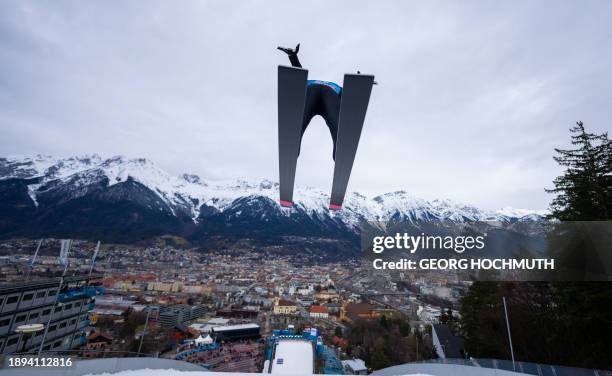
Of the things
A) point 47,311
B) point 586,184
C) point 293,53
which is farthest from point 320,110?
point 47,311

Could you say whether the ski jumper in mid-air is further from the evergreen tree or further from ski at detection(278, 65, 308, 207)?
the evergreen tree

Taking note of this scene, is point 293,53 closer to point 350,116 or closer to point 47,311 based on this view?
point 350,116

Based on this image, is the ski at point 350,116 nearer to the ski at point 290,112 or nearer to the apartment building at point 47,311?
the ski at point 290,112

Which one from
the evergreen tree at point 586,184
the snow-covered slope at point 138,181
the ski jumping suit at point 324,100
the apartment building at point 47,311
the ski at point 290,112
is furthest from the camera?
the snow-covered slope at point 138,181

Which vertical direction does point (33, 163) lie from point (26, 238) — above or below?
above

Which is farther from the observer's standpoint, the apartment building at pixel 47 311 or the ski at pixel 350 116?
the apartment building at pixel 47 311

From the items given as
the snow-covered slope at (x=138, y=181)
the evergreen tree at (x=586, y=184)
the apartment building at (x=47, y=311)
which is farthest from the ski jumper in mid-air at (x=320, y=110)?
the snow-covered slope at (x=138, y=181)

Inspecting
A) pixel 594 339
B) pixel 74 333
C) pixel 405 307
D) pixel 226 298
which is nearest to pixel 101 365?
pixel 594 339

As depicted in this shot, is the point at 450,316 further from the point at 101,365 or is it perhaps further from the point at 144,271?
the point at 144,271
